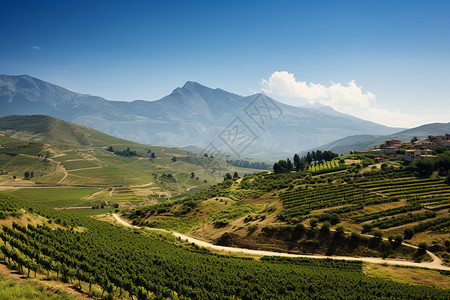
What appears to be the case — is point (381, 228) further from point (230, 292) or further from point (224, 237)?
point (230, 292)

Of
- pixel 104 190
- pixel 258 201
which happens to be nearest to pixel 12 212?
pixel 258 201

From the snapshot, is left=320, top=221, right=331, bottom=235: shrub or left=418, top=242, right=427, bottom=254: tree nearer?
left=418, top=242, right=427, bottom=254: tree

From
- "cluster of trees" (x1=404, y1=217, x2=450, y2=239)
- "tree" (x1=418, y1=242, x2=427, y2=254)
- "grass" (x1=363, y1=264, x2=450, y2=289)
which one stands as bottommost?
"grass" (x1=363, y1=264, x2=450, y2=289)

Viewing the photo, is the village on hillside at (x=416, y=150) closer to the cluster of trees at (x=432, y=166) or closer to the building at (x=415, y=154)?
the building at (x=415, y=154)

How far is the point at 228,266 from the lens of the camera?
1652 inches

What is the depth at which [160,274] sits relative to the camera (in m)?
33.6

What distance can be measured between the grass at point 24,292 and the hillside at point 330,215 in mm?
43460

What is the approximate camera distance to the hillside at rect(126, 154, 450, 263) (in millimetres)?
52906

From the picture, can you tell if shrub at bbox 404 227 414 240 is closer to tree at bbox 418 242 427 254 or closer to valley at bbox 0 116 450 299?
valley at bbox 0 116 450 299

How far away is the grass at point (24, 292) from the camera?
813 inches

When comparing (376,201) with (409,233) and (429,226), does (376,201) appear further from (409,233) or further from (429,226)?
(409,233)

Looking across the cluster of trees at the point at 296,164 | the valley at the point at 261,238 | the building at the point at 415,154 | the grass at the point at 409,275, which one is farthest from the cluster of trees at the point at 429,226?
the cluster of trees at the point at 296,164

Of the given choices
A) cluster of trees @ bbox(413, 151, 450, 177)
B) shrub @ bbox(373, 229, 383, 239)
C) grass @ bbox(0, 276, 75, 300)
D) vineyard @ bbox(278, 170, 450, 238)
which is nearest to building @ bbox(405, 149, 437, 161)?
cluster of trees @ bbox(413, 151, 450, 177)

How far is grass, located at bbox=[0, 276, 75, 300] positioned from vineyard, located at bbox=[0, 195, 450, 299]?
9.33 feet
